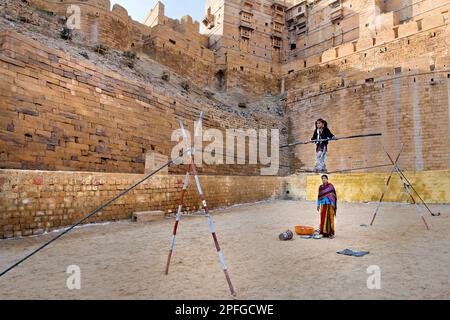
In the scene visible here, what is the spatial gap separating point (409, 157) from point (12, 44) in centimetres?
1932

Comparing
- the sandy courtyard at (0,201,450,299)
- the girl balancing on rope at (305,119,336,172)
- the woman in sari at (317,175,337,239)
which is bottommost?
the sandy courtyard at (0,201,450,299)

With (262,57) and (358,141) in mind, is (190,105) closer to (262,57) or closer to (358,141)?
(358,141)

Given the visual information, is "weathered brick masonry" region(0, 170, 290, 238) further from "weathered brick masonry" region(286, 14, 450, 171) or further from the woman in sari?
"weathered brick masonry" region(286, 14, 450, 171)

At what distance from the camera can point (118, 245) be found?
189 inches

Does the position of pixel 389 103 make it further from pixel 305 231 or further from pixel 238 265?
pixel 238 265

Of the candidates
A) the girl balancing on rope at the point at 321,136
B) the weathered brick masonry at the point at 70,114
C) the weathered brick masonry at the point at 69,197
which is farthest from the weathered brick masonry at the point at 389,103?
the weathered brick masonry at the point at 69,197

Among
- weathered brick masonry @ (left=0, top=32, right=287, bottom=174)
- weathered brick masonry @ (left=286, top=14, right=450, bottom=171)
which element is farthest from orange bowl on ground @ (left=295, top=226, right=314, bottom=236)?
weathered brick masonry @ (left=286, top=14, right=450, bottom=171)

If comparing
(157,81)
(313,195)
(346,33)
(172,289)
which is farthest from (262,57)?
(172,289)

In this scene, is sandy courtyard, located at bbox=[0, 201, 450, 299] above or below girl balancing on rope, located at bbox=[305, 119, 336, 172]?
below

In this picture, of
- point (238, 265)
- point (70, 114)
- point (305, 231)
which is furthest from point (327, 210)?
point (70, 114)

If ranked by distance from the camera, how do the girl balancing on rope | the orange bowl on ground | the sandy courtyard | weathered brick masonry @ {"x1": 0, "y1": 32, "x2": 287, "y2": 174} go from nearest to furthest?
the sandy courtyard
the orange bowl on ground
weathered brick masonry @ {"x1": 0, "y1": 32, "x2": 287, "y2": 174}
the girl balancing on rope

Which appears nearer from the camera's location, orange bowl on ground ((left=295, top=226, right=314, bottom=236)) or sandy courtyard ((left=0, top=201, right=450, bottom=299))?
sandy courtyard ((left=0, top=201, right=450, bottom=299))

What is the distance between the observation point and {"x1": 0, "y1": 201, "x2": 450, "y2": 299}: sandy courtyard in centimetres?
261

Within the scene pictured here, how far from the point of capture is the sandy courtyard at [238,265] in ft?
8.55
